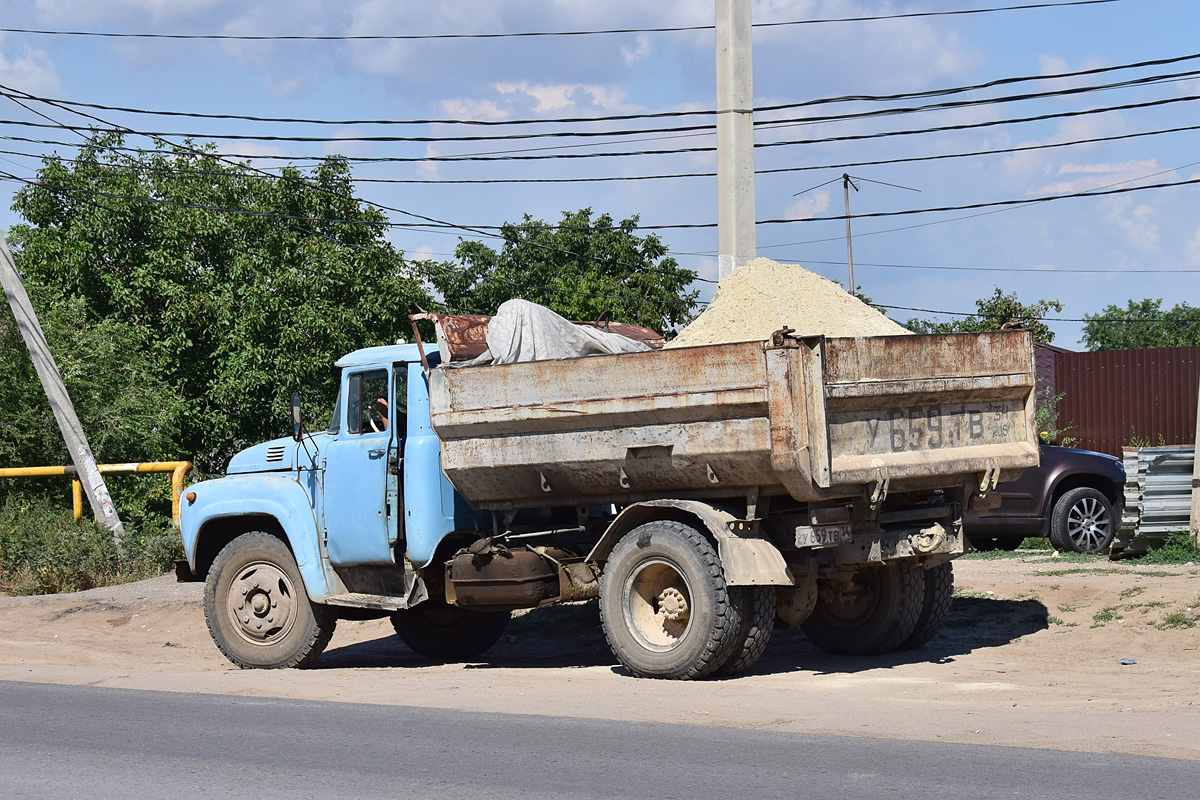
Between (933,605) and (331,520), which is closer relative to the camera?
(933,605)

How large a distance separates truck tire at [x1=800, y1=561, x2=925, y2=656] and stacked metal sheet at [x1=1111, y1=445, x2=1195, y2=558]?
421 cm

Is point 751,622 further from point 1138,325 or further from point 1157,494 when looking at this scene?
point 1138,325

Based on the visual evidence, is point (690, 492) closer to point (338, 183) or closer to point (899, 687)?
point (899, 687)

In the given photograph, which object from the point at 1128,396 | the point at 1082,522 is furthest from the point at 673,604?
the point at 1128,396

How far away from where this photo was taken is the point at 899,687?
8781 mm

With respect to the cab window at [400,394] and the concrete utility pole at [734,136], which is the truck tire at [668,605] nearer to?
the cab window at [400,394]

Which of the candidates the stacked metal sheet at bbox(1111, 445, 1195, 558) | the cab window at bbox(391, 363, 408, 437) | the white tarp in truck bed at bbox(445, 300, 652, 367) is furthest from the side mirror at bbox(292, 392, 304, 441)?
the stacked metal sheet at bbox(1111, 445, 1195, 558)

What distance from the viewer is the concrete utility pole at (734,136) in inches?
569

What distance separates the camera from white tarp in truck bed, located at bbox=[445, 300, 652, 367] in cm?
980

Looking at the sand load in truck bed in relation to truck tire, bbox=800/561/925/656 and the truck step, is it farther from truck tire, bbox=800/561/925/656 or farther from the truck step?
the truck step

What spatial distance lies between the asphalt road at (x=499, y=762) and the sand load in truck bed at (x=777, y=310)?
11.9ft

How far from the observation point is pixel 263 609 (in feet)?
36.1

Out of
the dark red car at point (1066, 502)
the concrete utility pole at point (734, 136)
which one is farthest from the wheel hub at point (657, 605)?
the dark red car at point (1066, 502)

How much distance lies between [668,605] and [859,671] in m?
1.55
